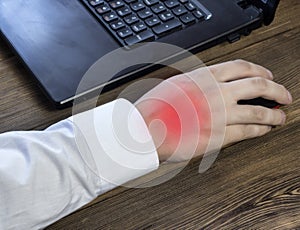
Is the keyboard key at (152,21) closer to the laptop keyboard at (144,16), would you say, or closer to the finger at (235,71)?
the laptop keyboard at (144,16)

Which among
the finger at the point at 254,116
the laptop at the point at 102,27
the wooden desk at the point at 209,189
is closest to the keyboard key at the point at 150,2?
the laptop at the point at 102,27

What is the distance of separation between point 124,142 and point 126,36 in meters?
0.17

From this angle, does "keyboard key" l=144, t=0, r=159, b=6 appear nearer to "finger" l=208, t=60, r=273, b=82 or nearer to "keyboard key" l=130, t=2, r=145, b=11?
"keyboard key" l=130, t=2, r=145, b=11

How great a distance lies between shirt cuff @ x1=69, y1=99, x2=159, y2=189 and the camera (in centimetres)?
75

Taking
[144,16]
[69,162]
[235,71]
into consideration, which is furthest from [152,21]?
[69,162]

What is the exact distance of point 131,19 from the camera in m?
0.88

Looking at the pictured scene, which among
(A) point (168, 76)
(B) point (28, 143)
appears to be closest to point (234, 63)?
(A) point (168, 76)

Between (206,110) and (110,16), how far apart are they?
0.21m

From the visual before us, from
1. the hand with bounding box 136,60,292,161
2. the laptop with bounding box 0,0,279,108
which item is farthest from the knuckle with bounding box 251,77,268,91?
the laptop with bounding box 0,0,279,108

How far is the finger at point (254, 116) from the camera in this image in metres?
0.80

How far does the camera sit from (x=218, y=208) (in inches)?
28.6

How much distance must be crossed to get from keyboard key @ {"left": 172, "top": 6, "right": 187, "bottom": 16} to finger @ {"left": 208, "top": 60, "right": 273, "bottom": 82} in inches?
4.0

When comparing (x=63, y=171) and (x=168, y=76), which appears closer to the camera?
(x=63, y=171)

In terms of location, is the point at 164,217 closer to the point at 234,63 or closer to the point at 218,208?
the point at 218,208
